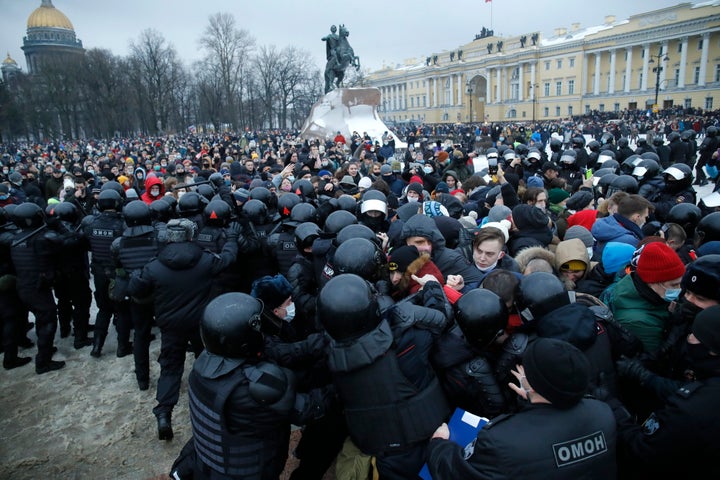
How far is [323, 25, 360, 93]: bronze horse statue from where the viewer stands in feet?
93.3

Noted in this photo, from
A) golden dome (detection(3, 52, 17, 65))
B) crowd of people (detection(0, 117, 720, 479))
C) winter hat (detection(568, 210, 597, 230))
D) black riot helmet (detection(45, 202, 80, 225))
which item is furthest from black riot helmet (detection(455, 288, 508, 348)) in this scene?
golden dome (detection(3, 52, 17, 65))

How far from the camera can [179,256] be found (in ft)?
12.8

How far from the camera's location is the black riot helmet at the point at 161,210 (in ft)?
19.7

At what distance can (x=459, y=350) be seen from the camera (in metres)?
2.41

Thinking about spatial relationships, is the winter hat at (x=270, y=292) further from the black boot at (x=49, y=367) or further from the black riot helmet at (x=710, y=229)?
the black boot at (x=49, y=367)

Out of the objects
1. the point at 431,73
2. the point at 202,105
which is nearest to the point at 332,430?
the point at 202,105

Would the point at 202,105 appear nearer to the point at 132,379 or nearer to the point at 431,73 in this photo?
the point at 431,73

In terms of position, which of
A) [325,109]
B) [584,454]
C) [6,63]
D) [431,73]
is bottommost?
[584,454]

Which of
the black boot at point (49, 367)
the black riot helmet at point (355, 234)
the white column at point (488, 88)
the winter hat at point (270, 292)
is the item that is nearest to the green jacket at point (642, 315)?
the black riot helmet at point (355, 234)

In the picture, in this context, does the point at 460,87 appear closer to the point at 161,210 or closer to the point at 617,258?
the point at 161,210

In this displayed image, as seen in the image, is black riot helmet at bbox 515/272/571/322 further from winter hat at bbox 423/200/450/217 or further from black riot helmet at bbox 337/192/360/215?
black riot helmet at bbox 337/192/360/215

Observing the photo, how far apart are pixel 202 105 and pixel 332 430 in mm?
68417

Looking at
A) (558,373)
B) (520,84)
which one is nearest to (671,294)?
(558,373)

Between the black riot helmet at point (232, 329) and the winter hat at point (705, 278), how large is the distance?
2413 mm
